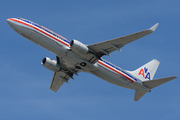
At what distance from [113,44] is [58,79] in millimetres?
16813

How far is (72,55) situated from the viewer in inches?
1801

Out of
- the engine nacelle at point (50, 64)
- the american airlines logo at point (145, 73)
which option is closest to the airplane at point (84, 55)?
the engine nacelle at point (50, 64)

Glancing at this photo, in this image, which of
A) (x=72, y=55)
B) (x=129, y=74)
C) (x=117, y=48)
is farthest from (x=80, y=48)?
(x=129, y=74)

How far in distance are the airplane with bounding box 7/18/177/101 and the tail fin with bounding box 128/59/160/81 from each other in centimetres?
31

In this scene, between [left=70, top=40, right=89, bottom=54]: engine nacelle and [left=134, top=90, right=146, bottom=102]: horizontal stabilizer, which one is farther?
[left=134, top=90, right=146, bottom=102]: horizontal stabilizer

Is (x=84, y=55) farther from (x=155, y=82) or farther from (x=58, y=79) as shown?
(x=155, y=82)

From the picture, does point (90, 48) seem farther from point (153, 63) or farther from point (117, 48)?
point (153, 63)

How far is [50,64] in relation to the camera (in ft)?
170

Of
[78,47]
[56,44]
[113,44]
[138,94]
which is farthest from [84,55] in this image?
[138,94]

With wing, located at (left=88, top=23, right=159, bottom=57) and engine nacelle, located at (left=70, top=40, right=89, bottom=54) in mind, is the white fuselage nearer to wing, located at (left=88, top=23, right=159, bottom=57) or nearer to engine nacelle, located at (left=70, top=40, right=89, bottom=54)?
engine nacelle, located at (left=70, top=40, right=89, bottom=54)

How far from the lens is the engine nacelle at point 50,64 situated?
51531 mm

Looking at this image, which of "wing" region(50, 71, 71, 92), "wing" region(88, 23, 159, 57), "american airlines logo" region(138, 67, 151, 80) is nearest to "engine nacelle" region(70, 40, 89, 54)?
"wing" region(88, 23, 159, 57)

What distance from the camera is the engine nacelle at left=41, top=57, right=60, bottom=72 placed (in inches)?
2029

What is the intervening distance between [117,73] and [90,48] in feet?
23.8
